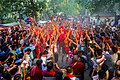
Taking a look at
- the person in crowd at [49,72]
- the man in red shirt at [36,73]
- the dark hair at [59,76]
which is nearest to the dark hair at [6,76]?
the man in red shirt at [36,73]

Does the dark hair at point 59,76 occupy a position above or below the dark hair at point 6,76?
above

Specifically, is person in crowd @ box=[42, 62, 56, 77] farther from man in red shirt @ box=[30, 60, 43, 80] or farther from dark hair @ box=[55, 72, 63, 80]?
dark hair @ box=[55, 72, 63, 80]

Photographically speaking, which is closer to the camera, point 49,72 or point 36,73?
point 49,72

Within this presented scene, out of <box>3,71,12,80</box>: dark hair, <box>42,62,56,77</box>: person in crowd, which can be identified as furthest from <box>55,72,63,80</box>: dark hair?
<box>3,71,12,80</box>: dark hair

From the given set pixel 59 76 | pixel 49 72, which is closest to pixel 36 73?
pixel 49 72

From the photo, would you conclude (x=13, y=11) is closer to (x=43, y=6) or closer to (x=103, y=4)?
(x=43, y=6)

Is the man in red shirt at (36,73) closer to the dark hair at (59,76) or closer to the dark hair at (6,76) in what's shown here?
the dark hair at (6,76)

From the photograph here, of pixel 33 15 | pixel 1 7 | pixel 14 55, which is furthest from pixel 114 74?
pixel 1 7

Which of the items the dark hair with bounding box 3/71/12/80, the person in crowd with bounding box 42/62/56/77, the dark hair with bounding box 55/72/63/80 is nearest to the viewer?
the dark hair with bounding box 55/72/63/80

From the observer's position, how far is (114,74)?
7.71 m

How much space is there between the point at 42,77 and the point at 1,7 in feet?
70.1

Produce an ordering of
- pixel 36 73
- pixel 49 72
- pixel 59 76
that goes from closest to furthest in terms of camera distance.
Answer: pixel 59 76 < pixel 49 72 < pixel 36 73

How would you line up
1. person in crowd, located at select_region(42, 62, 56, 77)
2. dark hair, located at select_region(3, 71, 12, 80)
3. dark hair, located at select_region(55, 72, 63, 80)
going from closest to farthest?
dark hair, located at select_region(55, 72, 63, 80) < person in crowd, located at select_region(42, 62, 56, 77) < dark hair, located at select_region(3, 71, 12, 80)

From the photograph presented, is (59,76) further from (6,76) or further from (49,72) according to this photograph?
(6,76)
